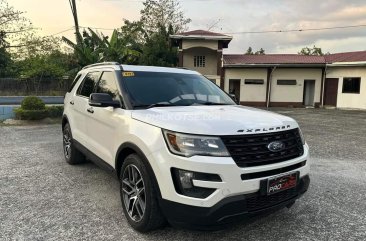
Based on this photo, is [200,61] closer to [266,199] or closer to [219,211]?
[266,199]

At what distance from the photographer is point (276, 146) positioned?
10.0 feet

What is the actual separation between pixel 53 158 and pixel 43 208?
112 inches

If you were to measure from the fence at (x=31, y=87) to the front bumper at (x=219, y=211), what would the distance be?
68.1 feet

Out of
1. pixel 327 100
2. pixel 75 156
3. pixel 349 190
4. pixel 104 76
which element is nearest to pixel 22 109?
pixel 75 156

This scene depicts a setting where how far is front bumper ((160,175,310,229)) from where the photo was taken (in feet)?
8.96

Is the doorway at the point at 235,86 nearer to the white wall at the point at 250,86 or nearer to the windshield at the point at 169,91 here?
the white wall at the point at 250,86

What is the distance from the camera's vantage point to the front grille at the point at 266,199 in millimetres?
2877

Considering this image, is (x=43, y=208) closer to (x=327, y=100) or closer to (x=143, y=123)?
(x=143, y=123)

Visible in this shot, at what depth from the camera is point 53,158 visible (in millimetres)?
6652

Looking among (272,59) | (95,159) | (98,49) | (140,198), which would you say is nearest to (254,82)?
(272,59)

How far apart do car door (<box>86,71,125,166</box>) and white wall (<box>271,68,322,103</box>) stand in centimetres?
2365

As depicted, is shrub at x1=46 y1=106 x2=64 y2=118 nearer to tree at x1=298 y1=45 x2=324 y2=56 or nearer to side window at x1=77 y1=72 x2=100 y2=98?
side window at x1=77 y1=72 x2=100 y2=98

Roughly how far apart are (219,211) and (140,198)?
0.98m

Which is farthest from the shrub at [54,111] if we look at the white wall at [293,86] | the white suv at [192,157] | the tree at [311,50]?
the tree at [311,50]
